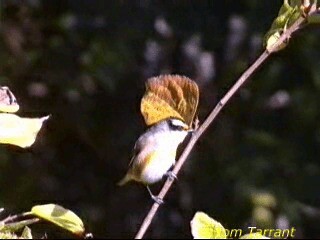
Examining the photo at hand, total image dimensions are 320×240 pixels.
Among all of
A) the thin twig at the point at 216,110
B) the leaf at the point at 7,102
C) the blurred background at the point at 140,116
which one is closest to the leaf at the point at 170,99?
the thin twig at the point at 216,110

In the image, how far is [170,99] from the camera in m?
0.77

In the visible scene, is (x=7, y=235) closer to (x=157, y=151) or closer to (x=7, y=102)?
(x=7, y=102)

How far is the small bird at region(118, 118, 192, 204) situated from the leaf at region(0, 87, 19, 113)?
0.39 feet

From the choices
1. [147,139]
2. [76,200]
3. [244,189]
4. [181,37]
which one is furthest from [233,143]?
[147,139]

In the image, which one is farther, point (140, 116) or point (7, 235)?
point (140, 116)

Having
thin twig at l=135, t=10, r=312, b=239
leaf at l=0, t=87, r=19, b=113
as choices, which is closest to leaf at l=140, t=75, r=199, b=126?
thin twig at l=135, t=10, r=312, b=239

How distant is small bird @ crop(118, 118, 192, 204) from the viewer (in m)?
0.90

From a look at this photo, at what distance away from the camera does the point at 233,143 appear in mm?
2730

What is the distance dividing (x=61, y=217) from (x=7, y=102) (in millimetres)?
107

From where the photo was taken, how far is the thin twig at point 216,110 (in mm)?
726

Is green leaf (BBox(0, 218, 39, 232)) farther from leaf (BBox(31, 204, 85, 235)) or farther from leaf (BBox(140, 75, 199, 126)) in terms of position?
leaf (BBox(140, 75, 199, 126))

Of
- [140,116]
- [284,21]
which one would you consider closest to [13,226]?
[284,21]

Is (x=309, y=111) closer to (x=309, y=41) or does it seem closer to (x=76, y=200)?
(x=309, y=41)

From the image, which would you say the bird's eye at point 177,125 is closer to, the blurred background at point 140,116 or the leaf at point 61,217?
the leaf at point 61,217
